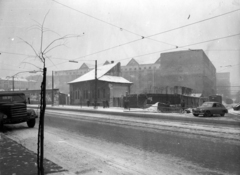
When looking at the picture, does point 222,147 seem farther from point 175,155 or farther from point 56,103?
point 56,103

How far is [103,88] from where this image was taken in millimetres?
41375

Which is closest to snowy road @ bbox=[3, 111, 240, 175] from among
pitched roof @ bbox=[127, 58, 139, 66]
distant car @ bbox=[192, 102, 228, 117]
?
distant car @ bbox=[192, 102, 228, 117]

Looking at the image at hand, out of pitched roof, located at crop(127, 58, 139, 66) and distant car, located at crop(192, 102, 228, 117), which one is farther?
pitched roof, located at crop(127, 58, 139, 66)

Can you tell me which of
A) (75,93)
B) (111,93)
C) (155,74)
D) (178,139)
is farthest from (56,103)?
(178,139)

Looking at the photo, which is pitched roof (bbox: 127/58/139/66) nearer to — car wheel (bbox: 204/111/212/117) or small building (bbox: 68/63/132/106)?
small building (bbox: 68/63/132/106)

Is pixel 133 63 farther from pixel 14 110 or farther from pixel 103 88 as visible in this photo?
pixel 14 110

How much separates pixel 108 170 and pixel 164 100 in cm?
2827

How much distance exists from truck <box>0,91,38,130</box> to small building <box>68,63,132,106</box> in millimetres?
25347

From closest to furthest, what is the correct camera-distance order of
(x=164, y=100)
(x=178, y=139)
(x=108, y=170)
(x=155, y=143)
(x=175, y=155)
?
(x=108, y=170)
(x=175, y=155)
(x=155, y=143)
(x=178, y=139)
(x=164, y=100)

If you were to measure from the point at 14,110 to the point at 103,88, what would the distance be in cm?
3049

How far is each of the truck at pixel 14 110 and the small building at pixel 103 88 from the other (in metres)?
25.3

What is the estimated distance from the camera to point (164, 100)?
32.2 metres

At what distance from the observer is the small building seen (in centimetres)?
4056

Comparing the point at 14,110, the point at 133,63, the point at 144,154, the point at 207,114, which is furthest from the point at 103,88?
the point at 133,63
